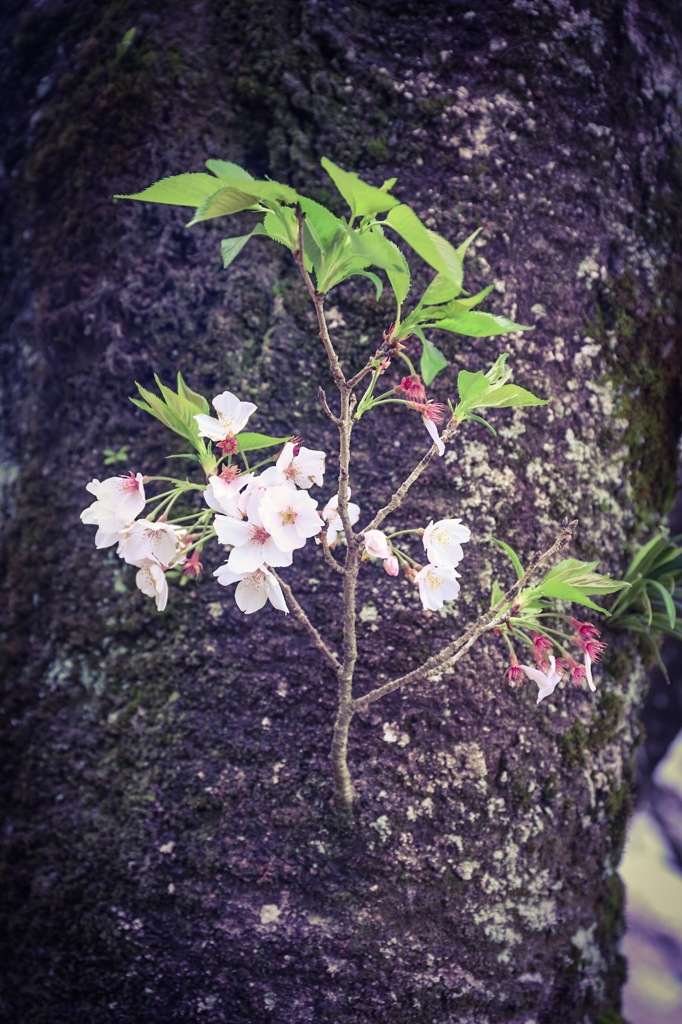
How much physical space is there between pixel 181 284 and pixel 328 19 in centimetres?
58

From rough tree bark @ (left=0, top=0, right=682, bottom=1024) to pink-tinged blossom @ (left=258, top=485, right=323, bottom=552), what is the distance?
421 millimetres

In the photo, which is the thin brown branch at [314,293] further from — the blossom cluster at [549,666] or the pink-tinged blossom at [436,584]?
the blossom cluster at [549,666]

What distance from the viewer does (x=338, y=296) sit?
1206mm

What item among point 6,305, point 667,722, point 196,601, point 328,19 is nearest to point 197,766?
point 196,601

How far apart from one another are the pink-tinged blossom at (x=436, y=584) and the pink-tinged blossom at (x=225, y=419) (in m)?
0.30

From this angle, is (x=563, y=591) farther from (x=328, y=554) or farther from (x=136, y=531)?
(x=136, y=531)

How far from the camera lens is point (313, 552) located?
1140mm

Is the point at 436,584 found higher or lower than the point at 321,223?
lower

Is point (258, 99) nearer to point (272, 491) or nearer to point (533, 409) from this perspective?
point (533, 409)

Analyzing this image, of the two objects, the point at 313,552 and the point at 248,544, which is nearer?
the point at 248,544

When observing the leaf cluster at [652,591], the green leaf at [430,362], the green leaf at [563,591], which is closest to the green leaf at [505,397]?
the green leaf at [430,362]

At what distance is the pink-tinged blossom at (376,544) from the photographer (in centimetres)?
81

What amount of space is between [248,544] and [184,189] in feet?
1.20

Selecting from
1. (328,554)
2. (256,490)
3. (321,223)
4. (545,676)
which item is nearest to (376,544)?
(328,554)
